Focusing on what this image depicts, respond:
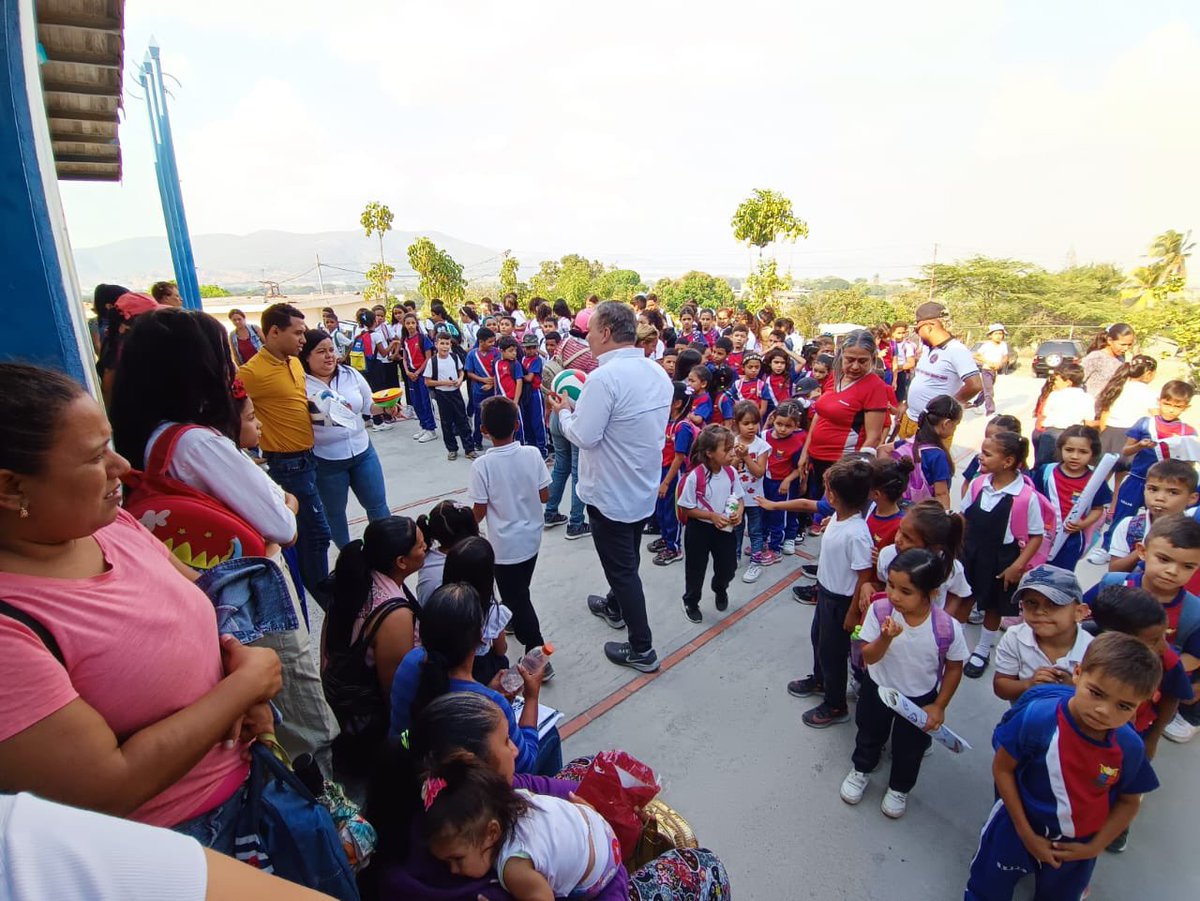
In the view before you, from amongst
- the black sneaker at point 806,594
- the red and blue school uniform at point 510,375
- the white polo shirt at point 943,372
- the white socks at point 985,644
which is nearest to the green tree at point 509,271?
the red and blue school uniform at point 510,375

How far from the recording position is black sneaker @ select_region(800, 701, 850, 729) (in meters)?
2.84

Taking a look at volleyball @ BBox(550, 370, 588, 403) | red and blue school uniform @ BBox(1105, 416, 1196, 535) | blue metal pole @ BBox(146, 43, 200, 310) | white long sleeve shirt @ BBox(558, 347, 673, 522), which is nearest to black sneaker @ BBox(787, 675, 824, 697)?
white long sleeve shirt @ BBox(558, 347, 673, 522)

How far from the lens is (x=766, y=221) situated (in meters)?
18.1

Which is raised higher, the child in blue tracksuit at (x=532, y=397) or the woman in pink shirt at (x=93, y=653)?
the woman in pink shirt at (x=93, y=653)

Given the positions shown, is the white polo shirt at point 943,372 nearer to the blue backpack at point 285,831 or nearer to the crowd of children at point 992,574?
the crowd of children at point 992,574

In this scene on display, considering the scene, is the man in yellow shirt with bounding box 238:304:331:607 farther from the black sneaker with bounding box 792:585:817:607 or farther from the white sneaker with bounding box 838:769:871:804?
the black sneaker with bounding box 792:585:817:607

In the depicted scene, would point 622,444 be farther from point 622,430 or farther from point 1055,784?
point 1055,784

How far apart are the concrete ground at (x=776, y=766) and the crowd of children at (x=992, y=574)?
133 mm

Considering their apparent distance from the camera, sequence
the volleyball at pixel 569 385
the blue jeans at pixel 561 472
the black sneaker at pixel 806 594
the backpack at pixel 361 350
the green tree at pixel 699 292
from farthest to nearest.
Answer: the green tree at pixel 699 292, the backpack at pixel 361 350, the blue jeans at pixel 561 472, the volleyball at pixel 569 385, the black sneaker at pixel 806 594

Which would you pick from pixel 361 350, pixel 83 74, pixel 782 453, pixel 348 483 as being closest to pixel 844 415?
pixel 782 453

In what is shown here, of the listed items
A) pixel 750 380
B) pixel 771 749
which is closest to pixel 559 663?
pixel 771 749

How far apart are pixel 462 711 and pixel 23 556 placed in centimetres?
92

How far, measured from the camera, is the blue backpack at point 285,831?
46.2 inches

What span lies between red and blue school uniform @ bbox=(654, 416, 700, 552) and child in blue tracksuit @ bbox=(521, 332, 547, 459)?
83.7 inches
